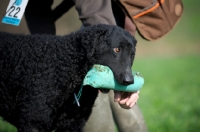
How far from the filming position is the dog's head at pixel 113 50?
11.4 ft

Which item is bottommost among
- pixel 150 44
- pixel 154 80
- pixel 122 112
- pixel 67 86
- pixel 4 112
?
pixel 150 44

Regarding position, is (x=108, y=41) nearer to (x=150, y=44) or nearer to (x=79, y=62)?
(x=79, y=62)

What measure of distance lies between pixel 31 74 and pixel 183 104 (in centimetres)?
429

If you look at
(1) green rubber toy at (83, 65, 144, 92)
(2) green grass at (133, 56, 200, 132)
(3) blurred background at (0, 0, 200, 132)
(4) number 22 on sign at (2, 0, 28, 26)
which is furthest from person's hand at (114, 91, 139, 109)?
(2) green grass at (133, 56, 200, 132)

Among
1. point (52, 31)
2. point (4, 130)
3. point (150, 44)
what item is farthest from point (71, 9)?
point (150, 44)

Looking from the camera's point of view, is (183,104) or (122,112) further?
(183,104)

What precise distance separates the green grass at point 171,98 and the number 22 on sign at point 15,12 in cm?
237

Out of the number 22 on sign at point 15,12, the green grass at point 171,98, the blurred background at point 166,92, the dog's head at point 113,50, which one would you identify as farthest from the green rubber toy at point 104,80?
the green grass at point 171,98

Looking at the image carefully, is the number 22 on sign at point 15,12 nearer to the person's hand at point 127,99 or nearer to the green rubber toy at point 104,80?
the green rubber toy at point 104,80

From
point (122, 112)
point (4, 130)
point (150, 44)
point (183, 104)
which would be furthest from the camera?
point (150, 44)

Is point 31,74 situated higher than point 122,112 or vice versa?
point 31,74

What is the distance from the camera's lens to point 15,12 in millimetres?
4184

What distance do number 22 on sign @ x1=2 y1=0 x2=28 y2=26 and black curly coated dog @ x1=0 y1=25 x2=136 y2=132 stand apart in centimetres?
39

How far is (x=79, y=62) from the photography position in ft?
11.9
